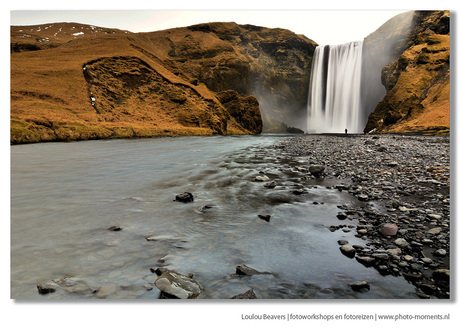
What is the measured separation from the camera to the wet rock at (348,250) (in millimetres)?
2617

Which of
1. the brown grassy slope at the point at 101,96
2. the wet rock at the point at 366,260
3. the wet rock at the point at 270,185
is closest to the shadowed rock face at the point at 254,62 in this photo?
the brown grassy slope at the point at 101,96

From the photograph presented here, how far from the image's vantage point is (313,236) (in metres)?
3.12

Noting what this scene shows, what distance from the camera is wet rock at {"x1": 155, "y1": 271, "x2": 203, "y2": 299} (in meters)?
2.02

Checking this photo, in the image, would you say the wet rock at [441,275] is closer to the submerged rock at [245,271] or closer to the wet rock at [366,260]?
the wet rock at [366,260]

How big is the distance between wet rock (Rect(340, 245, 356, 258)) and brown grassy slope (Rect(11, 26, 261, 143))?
6.93 metres

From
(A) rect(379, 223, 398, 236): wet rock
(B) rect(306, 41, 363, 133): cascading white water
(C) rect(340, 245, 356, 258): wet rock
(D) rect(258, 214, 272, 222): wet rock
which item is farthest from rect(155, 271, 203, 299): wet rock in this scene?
(B) rect(306, 41, 363, 133): cascading white water

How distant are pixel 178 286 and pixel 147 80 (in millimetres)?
43628

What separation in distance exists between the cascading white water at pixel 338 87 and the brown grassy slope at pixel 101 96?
1191 inches

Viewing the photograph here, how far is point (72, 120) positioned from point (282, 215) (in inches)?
Result: 884

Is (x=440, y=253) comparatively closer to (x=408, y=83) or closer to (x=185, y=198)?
(x=185, y=198)

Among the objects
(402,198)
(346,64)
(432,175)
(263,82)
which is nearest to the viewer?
(402,198)

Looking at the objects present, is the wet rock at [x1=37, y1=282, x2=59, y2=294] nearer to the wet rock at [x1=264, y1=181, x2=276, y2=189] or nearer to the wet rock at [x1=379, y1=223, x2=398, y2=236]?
the wet rock at [x1=379, y1=223, x2=398, y2=236]

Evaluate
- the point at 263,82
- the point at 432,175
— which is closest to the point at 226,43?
the point at 263,82
